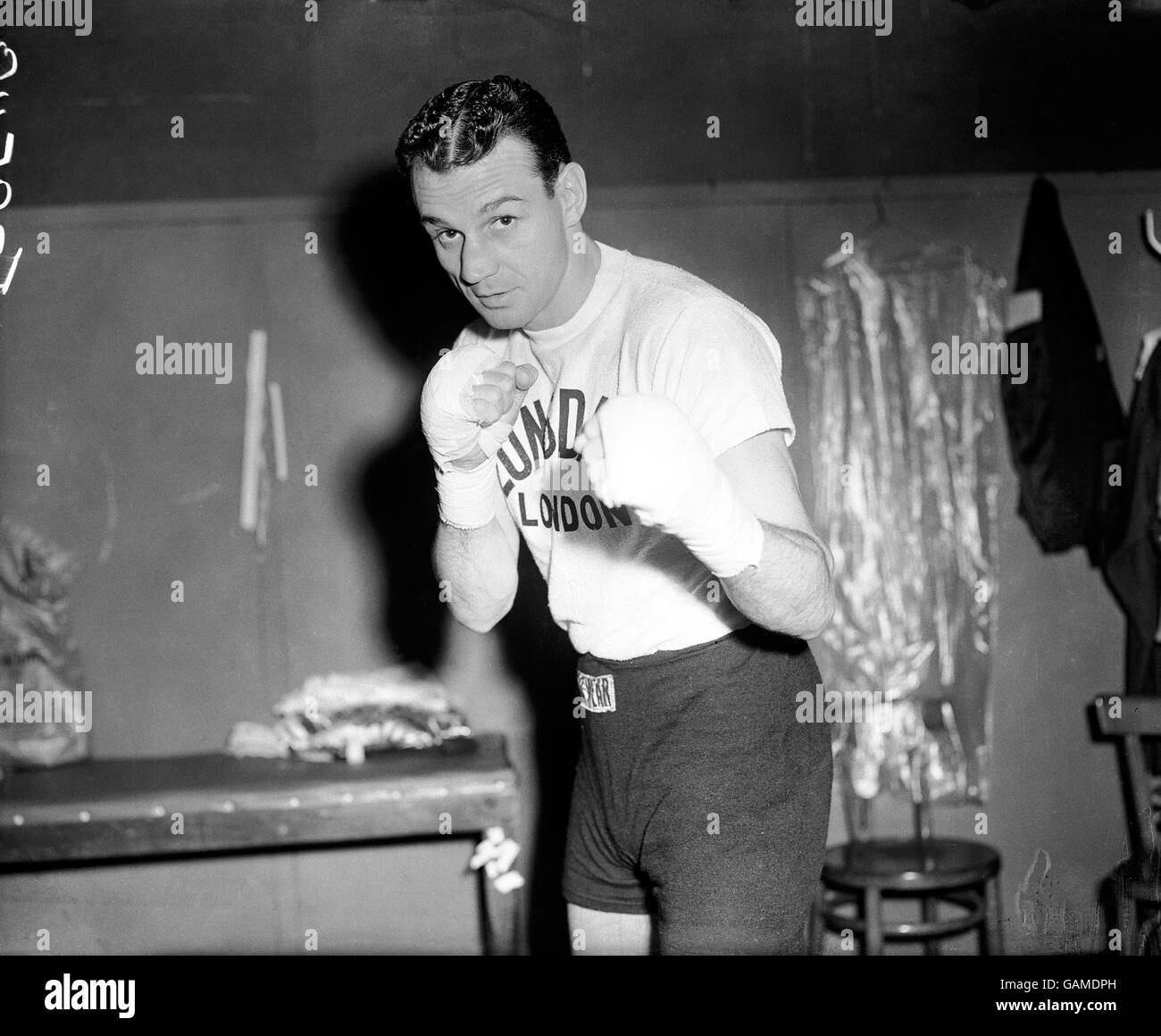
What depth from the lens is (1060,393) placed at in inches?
96.1

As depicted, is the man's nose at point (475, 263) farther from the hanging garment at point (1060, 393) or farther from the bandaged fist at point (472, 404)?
the hanging garment at point (1060, 393)

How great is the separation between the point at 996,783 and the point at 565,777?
87 cm

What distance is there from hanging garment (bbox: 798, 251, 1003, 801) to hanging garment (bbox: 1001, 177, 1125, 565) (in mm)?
55

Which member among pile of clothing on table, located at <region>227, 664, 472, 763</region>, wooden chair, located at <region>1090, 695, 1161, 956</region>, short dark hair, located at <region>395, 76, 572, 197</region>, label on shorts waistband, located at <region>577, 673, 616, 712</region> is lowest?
wooden chair, located at <region>1090, 695, 1161, 956</region>

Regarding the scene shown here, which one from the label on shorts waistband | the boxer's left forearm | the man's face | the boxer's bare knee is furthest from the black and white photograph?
the boxer's left forearm

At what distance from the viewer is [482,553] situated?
5.11 ft

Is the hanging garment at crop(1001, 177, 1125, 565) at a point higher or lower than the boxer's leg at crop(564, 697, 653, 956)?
higher

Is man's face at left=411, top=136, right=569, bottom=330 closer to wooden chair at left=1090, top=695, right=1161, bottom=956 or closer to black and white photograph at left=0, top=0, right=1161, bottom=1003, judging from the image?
black and white photograph at left=0, top=0, right=1161, bottom=1003

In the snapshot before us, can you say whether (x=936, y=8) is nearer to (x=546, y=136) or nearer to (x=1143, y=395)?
(x=1143, y=395)

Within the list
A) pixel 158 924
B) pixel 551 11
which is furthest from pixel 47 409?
pixel 551 11

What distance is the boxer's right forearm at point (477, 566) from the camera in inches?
61.2

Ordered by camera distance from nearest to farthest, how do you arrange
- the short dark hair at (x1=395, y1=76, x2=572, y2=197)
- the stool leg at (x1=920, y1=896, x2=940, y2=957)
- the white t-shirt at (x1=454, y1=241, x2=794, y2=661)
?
the white t-shirt at (x1=454, y1=241, x2=794, y2=661) → the short dark hair at (x1=395, y1=76, x2=572, y2=197) → the stool leg at (x1=920, y1=896, x2=940, y2=957)

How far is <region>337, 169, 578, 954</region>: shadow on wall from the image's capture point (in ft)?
8.09

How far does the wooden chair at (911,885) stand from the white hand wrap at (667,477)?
4.04 feet
